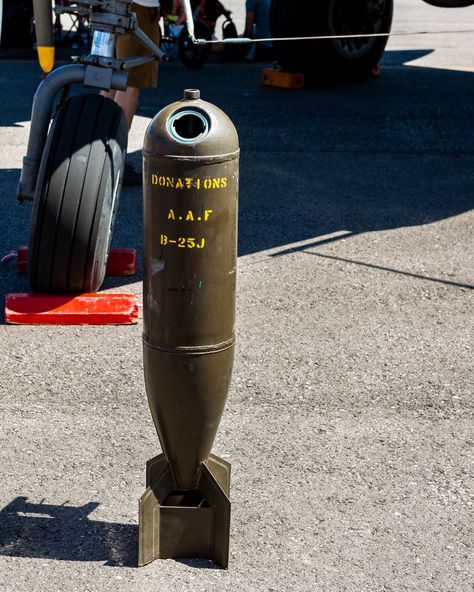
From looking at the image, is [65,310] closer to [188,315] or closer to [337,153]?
[188,315]

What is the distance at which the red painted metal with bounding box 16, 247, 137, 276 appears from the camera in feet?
17.1

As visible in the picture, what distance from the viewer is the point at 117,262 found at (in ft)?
17.2

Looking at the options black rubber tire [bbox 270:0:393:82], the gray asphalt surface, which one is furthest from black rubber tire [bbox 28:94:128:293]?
black rubber tire [bbox 270:0:393:82]

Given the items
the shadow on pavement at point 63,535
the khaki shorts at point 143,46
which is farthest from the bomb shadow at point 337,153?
the shadow on pavement at point 63,535

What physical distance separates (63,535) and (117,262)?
228cm

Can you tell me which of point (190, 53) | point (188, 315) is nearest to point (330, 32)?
point (190, 53)

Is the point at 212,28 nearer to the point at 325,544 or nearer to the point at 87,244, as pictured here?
the point at 87,244

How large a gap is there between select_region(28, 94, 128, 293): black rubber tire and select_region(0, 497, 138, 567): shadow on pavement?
1523mm

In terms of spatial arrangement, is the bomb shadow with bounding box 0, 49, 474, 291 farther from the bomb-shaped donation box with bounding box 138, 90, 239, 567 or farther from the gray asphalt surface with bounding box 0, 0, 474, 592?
the bomb-shaped donation box with bounding box 138, 90, 239, 567

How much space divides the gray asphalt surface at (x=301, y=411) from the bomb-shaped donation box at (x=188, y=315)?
142mm

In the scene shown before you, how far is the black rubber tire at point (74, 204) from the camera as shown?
4559 millimetres

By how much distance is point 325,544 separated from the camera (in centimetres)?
311

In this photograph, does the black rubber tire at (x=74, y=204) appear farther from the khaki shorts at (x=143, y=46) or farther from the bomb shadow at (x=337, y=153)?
the khaki shorts at (x=143, y=46)

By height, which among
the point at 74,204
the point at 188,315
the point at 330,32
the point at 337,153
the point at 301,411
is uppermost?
the point at 188,315
